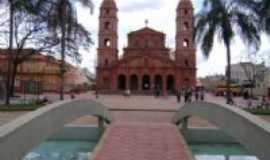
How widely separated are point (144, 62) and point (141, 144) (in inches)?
2609

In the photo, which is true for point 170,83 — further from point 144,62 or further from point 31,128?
point 31,128

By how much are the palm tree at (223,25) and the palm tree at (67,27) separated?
27.6ft

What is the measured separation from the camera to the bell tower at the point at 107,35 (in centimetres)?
7981

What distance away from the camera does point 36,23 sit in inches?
1334

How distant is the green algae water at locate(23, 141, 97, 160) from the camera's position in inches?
505

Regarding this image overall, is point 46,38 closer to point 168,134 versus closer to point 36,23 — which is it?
point 36,23

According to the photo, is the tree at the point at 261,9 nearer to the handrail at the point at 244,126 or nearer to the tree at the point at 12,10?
the tree at the point at 12,10

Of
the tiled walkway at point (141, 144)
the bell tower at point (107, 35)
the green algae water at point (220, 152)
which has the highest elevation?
the bell tower at point (107, 35)

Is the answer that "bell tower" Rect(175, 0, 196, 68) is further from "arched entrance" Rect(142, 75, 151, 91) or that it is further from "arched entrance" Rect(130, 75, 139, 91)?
"arched entrance" Rect(130, 75, 139, 91)

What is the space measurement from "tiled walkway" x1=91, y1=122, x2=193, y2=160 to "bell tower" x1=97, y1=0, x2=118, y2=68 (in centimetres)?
6424

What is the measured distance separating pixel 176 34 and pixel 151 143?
68.2m

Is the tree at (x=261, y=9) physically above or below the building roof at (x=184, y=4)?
below

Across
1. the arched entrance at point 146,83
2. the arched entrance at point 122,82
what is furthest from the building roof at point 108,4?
the arched entrance at point 146,83

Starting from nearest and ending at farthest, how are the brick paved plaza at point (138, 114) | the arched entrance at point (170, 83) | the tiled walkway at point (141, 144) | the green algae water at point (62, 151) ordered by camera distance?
the tiled walkway at point (141, 144), the green algae water at point (62, 151), the brick paved plaza at point (138, 114), the arched entrance at point (170, 83)
